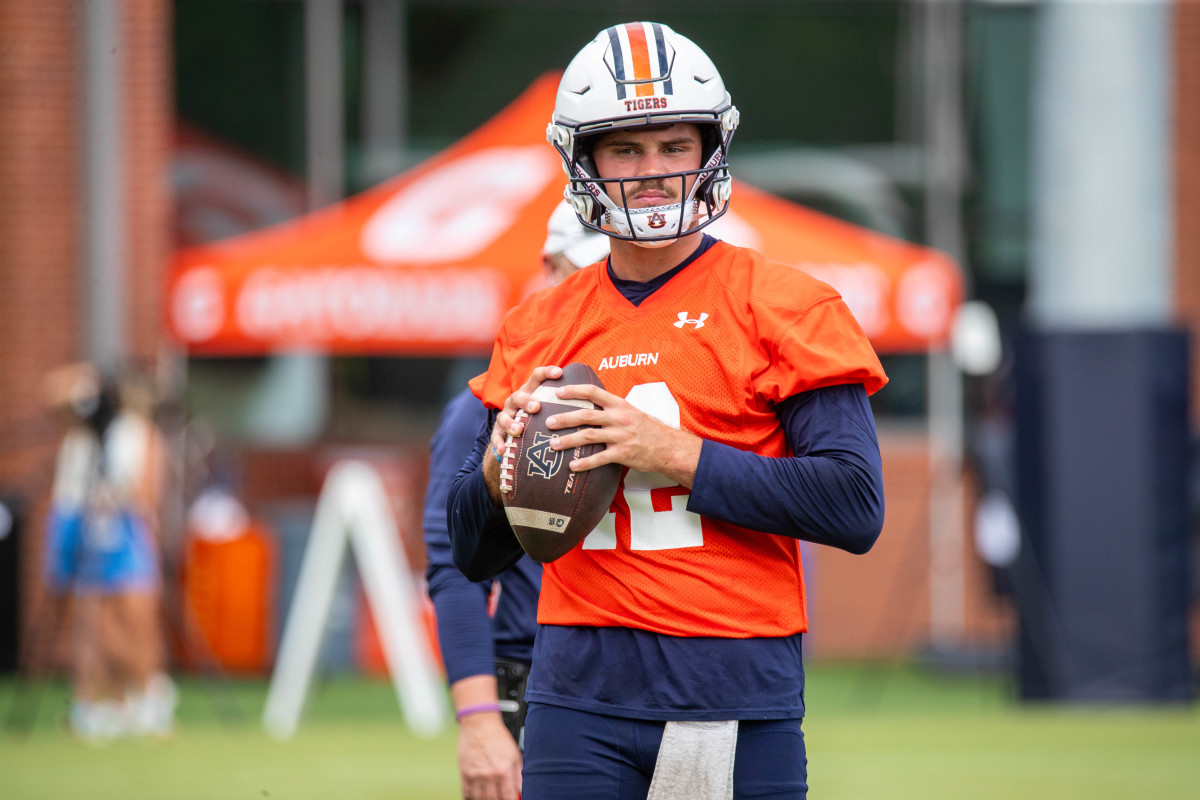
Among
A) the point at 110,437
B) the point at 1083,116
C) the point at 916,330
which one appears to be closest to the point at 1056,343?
the point at 916,330

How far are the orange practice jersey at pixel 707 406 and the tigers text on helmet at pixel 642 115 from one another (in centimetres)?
13

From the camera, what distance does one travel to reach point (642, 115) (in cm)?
289

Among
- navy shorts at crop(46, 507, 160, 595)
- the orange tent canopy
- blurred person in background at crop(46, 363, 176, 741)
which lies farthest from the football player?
navy shorts at crop(46, 507, 160, 595)

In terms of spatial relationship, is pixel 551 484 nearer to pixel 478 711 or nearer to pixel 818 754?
pixel 478 711

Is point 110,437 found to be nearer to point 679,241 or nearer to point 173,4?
point 173,4

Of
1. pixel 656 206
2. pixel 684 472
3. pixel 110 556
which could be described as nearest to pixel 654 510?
pixel 684 472

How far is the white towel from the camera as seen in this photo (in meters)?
2.75

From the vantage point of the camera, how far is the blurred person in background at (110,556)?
9484 mm

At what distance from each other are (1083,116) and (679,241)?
882cm

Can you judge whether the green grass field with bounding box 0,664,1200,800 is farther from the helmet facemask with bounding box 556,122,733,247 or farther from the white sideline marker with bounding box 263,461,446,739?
the helmet facemask with bounding box 556,122,733,247

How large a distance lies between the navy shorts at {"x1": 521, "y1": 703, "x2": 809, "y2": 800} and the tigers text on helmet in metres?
0.86

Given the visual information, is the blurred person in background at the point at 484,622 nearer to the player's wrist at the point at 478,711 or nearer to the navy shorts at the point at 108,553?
the player's wrist at the point at 478,711

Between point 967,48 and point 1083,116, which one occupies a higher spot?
point 967,48

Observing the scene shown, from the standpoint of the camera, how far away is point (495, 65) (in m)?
14.2
